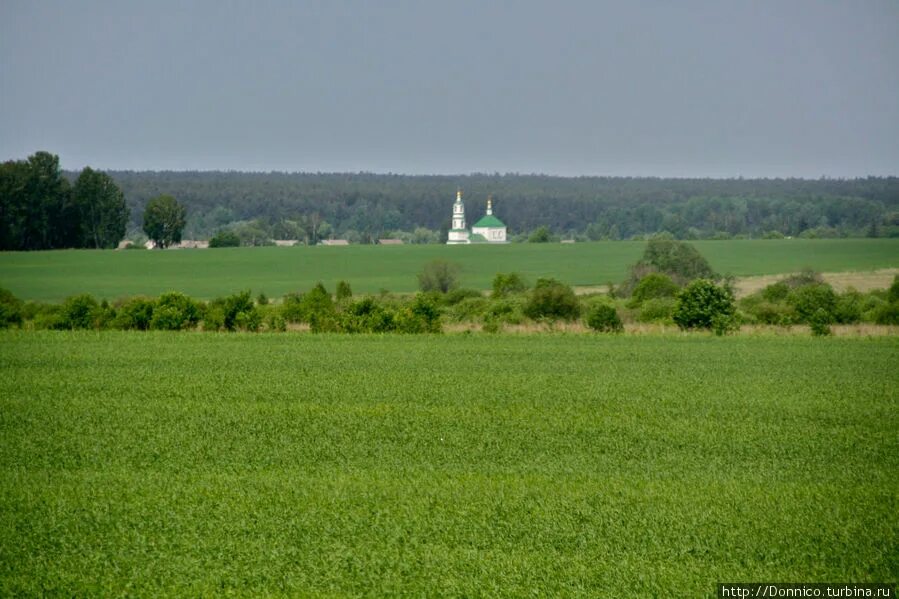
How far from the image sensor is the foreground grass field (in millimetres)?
12500

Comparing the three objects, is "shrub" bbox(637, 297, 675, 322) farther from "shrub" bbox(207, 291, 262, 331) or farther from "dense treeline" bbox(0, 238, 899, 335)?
"shrub" bbox(207, 291, 262, 331)

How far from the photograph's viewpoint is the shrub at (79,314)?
4106 centimetres

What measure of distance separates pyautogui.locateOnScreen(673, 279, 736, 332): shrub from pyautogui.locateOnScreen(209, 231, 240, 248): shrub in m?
81.2

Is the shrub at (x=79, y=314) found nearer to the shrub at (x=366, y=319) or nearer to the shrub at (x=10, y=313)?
the shrub at (x=10, y=313)

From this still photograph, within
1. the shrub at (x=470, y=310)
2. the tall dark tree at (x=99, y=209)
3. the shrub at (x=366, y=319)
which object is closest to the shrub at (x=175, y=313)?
the shrub at (x=366, y=319)

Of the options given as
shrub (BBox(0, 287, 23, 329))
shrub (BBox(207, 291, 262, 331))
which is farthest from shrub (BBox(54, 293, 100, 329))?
shrub (BBox(207, 291, 262, 331))

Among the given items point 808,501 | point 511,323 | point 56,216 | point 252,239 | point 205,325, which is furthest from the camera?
point 252,239

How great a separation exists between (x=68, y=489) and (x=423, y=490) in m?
5.11

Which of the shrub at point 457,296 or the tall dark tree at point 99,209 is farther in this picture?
the tall dark tree at point 99,209

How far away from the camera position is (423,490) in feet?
52.7

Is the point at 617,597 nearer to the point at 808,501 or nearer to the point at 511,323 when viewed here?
→ the point at 808,501

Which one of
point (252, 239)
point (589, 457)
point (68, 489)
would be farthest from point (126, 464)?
point (252, 239)

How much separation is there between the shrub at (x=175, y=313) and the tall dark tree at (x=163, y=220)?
63.8m

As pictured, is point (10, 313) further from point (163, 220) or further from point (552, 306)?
point (163, 220)
